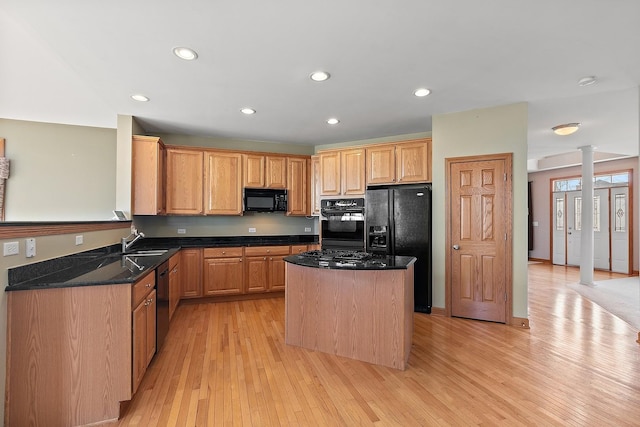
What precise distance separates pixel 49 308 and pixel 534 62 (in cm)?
408

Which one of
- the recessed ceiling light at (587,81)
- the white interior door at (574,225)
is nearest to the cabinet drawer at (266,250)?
the recessed ceiling light at (587,81)

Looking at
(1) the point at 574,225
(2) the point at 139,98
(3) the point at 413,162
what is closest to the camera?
(2) the point at 139,98

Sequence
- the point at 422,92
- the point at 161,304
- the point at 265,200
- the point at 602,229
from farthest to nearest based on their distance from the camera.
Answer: the point at 602,229
the point at 265,200
the point at 422,92
the point at 161,304

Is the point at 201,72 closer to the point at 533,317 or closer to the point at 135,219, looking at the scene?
the point at 135,219

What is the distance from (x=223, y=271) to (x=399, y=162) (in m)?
3.07

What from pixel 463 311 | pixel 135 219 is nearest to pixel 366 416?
pixel 463 311

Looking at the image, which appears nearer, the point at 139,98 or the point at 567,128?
the point at 139,98

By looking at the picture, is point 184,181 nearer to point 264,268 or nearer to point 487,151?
point 264,268

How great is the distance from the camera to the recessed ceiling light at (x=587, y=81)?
292 centimetres

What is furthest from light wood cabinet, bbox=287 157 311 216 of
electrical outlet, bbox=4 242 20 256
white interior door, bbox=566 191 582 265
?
white interior door, bbox=566 191 582 265

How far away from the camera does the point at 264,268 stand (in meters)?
4.75

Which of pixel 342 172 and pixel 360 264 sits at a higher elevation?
pixel 342 172

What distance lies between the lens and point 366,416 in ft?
6.31

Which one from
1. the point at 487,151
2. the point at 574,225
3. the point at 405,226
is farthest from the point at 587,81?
the point at 574,225
